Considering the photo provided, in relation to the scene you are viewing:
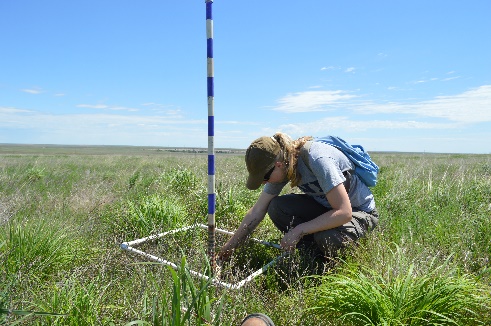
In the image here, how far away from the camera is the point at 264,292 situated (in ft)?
9.67

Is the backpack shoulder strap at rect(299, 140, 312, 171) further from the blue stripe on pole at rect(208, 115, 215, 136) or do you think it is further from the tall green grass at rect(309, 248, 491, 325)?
the tall green grass at rect(309, 248, 491, 325)

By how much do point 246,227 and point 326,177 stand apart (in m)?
1.01

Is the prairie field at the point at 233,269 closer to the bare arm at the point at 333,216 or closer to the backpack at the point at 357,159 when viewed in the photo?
the bare arm at the point at 333,216

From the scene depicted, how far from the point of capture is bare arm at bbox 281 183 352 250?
10.2 ft

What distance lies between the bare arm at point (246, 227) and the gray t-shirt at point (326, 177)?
0.12 metres

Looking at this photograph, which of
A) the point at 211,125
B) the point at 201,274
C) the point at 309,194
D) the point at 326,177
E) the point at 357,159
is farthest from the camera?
the point at 309,194

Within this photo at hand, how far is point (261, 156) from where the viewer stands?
312 cm

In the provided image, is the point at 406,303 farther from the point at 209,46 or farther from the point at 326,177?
the point at 209,46

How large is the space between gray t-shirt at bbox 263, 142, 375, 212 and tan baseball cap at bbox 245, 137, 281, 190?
0.35 metres

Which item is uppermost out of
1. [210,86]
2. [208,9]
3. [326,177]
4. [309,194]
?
[208,9]

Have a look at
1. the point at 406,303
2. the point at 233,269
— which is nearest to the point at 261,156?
the point at 233,269

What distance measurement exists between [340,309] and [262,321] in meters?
0.48

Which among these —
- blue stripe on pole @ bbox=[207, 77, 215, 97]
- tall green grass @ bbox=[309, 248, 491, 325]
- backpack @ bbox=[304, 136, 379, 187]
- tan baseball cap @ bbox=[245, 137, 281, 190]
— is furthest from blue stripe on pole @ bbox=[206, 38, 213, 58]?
tall green grass @ bbox=[309, 248, 491, 325]

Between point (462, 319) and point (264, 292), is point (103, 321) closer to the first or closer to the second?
point (264, 292)
